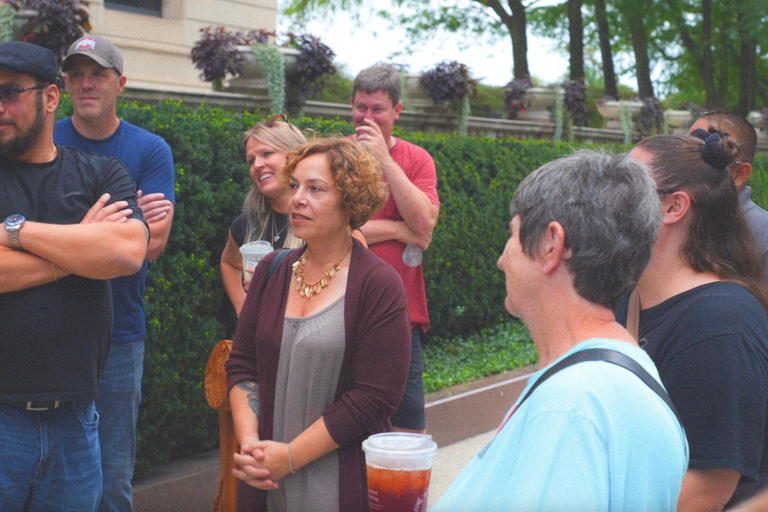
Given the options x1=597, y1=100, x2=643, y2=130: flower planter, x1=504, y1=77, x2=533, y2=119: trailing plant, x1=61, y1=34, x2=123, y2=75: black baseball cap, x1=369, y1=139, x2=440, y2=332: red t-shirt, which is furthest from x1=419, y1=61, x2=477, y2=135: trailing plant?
x1=597, y1=100, x2=643, y2=130: flower planter

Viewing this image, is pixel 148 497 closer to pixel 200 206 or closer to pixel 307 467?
pixel 200 206

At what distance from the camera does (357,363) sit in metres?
2.87

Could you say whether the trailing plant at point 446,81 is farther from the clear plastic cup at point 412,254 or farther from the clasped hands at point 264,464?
the clasped hands at point 264,464

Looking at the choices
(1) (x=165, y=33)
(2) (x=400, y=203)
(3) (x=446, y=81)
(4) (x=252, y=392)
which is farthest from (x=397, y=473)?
(1) (x=165, y=33)

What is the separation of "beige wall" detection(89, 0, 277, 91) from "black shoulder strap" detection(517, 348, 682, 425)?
1385cm

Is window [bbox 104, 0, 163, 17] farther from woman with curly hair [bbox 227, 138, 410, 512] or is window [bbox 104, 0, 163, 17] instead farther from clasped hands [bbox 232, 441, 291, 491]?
clasped hands [bbox 232, 441, 291, 491]

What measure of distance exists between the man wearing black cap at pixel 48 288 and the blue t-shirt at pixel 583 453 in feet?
5.96

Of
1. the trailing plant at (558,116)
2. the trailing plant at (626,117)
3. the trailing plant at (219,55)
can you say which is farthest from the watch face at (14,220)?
the trailing plant at (626,117)

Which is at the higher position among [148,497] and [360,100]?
[360,100]

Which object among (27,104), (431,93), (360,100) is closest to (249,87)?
(431,93)

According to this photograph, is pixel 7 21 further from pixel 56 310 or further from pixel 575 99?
pixel 575 99

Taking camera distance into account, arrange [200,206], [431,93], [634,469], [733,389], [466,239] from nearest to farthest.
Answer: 1. [634,469]
2. [733,389]
3. [200,206]
4. [466,239]
5. [431,93]

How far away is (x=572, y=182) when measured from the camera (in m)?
1.67

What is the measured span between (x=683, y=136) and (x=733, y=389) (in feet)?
2.83
